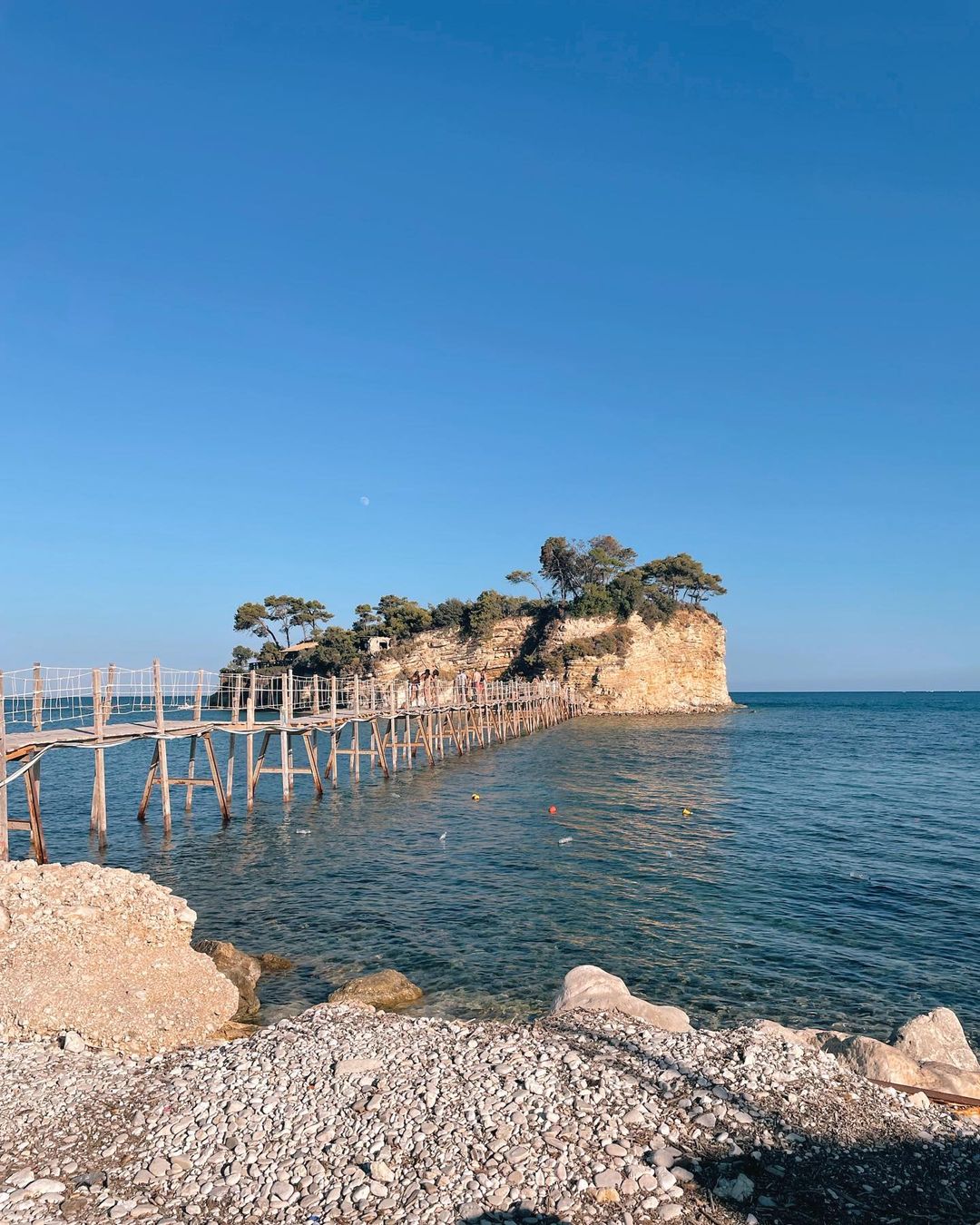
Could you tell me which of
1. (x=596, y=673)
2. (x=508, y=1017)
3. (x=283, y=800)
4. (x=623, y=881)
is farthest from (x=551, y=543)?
(x=508, y=1017)

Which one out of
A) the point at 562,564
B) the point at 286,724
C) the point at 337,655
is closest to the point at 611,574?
the point at 562,564

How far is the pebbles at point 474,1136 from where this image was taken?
226 inches

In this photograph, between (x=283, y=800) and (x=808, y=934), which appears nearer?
(x=808, y=934)

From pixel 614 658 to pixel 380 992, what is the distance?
7131cm

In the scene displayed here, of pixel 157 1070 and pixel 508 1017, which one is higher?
pixel 157 1070

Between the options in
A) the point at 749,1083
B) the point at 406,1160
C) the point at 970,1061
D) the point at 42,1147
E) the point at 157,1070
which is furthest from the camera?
the point at 970,1061

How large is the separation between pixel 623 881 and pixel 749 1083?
11.3 m

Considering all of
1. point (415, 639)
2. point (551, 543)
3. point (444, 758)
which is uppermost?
point (551, 543)

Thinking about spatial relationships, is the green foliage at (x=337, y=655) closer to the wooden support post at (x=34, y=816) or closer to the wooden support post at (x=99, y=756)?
Result: the wooden support post at (x=99, y=756)

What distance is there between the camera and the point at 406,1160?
20.4ft

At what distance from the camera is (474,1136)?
6504mm

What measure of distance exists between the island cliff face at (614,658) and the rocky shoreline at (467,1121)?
71668 millimetres

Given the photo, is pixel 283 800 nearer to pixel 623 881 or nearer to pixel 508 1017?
pixel 623 881

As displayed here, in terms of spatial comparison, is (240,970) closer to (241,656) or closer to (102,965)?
(102,965)
